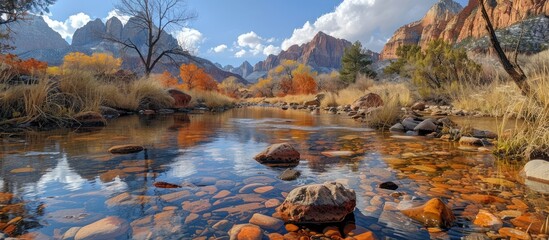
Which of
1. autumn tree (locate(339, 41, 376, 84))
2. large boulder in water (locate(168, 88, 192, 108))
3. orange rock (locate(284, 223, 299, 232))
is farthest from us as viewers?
autumn tree (locate(339, 41, 376, 84))

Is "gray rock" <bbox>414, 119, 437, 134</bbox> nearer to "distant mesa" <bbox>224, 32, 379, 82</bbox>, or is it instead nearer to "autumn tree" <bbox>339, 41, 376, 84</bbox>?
"autumn tree" <bbox>339, 41, 376, 84</bbox>

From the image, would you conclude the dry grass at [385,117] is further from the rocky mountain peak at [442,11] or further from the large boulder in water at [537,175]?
the rocky mountain peak at [442,11]

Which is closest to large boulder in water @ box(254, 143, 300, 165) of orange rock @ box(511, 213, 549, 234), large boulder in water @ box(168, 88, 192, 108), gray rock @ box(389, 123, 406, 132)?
orange rock @ box(511, 213, 549, 234)

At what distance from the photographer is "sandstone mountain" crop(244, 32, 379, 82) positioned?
169 m

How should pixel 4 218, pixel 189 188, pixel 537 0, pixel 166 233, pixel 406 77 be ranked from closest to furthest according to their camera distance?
1. pixel 166 233
2. pixel 4 218
3. pixel 189 188
4. pixel 406 77
5. pixel 537 0

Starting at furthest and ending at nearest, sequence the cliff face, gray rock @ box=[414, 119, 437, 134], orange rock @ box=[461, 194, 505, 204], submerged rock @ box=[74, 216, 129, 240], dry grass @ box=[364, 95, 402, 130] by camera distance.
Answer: the cliff face < dry grass @ box=[364, 95, 402, 130] < gray rock @ box=[414, 119, 437, 134] < orange rock @ box=[461, 194, 505, 204] < submerged rock @ box=[74, 216, 129, 240]

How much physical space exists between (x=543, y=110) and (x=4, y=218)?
4.60 metres

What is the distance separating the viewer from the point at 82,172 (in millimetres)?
2594

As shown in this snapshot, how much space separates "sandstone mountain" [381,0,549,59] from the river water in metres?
34.8

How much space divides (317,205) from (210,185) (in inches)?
37.1

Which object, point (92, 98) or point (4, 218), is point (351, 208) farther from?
point (92, 98)

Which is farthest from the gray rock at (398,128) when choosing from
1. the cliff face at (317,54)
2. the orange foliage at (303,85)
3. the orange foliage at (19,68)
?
the cliff face at (317,54)

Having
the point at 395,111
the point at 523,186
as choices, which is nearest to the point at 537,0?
the point at 395,111

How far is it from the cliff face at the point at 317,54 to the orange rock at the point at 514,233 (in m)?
161
